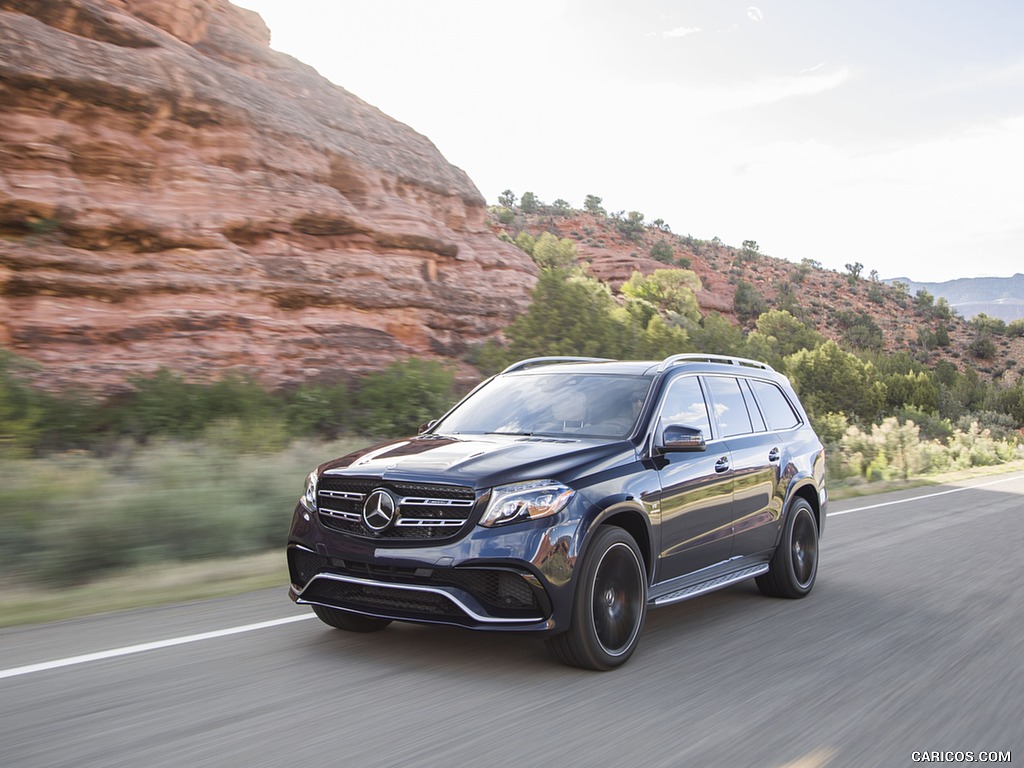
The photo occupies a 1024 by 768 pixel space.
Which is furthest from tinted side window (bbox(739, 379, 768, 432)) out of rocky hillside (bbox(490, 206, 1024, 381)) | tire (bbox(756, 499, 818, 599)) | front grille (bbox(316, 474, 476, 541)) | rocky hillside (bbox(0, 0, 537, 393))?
rocky hillside (bbox(490, 206, 1024, 381))

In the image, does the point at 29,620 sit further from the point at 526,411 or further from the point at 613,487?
the point at 613,487

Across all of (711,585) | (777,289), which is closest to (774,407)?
(711,585)

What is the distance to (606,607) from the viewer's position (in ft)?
17.1

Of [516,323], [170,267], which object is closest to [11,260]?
[170,267]

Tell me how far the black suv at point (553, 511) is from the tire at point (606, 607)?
10 millimetres

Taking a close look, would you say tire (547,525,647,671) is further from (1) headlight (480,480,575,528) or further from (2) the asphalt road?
(1) headlight (480,480,575,528)

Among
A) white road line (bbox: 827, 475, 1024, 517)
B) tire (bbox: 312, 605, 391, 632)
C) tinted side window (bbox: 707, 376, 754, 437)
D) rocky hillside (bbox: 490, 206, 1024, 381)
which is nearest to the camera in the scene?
tire (bbox: 312, 605, 391, 632)

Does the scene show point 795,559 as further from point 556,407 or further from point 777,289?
point 777,289

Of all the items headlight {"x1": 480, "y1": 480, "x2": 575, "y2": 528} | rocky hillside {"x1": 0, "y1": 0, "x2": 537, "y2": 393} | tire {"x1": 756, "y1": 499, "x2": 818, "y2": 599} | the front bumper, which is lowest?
tire {"x1": 756, "y1": 499, "x2": 818, "y2": 599}

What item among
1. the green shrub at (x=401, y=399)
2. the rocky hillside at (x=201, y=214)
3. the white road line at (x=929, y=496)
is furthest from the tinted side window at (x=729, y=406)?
the rocky hillside at (x=201, y=214)

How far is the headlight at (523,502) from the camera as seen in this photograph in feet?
16.0

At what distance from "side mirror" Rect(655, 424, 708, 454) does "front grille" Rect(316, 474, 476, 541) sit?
145 cm

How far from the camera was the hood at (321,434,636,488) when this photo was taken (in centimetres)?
501

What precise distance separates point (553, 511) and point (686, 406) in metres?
1.88
